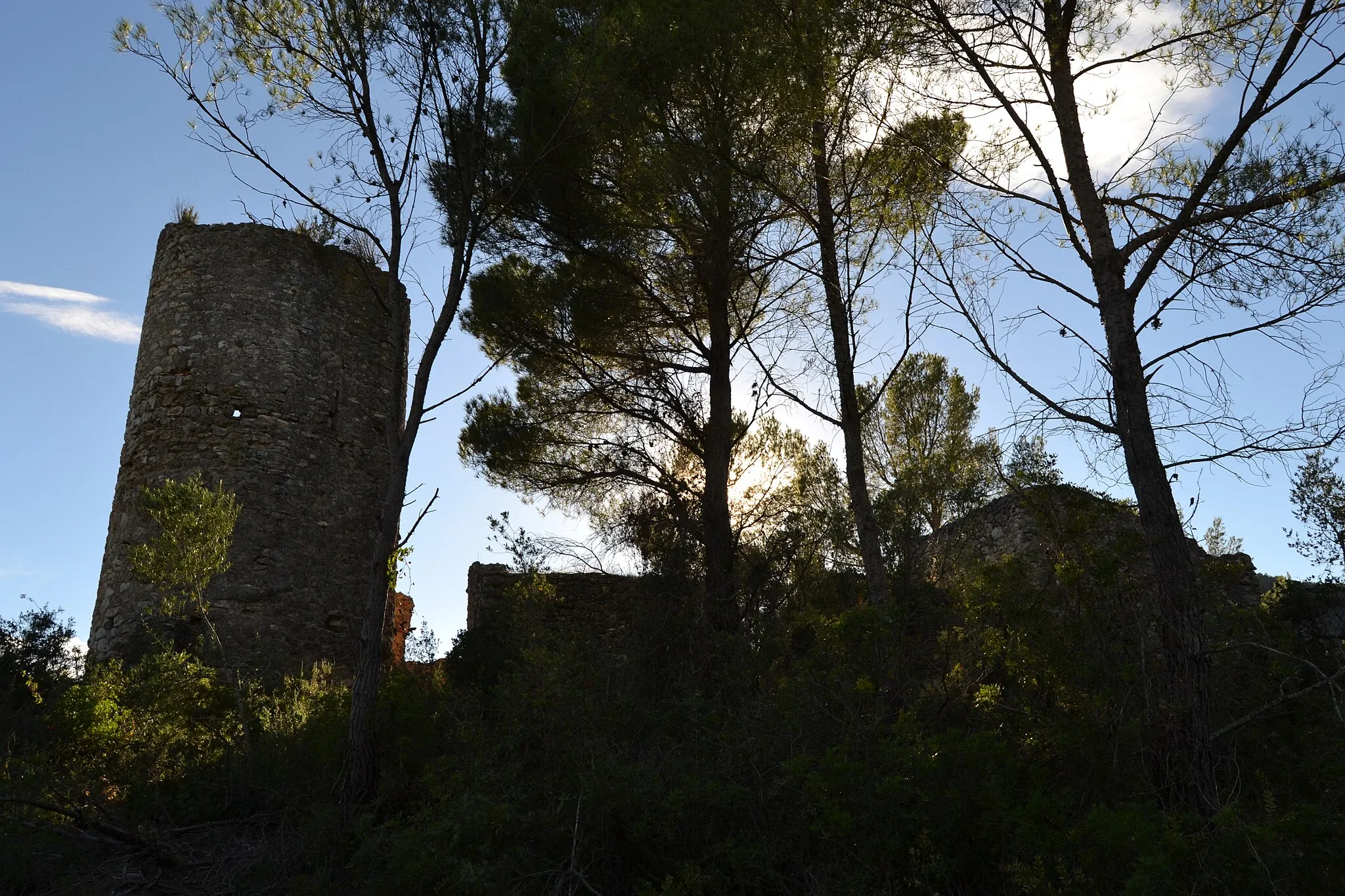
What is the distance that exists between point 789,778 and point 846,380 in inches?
132

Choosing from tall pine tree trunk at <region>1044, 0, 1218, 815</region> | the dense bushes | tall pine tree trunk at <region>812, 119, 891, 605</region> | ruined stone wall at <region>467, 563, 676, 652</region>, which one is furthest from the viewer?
ruined stone wall at <region>467, 563, 676, 652</region>

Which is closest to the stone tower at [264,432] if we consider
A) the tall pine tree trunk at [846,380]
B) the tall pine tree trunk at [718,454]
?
the tall pine tree trunk at [718,454]

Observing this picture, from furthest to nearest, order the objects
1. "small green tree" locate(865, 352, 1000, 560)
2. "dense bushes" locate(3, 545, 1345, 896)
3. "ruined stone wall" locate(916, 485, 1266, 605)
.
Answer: "small green tree" locate(865, 352, 1000, 560) < "ruined stone wall" locate(916, 485, 1266, 605) < "dense bushes" locate(3, 545, 1345, 896)

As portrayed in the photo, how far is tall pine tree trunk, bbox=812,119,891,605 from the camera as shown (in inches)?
243

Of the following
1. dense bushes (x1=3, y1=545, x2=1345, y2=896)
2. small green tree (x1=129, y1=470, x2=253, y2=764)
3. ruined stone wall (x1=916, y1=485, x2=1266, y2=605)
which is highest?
small green tree (x1=129, y1=470, x2=253, y2=764)

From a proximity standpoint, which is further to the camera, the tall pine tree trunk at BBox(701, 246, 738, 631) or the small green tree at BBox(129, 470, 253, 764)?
the tall pine tree trunk at BBox(701, 246, 738, 631)

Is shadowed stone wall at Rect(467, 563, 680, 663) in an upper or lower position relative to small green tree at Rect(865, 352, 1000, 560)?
lower

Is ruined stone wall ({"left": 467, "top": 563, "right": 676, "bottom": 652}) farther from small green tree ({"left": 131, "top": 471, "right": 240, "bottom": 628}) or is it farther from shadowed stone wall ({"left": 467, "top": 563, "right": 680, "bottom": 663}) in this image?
small green tree ({"left": 131, "top": 471, "right": 240, "bottom": 628})

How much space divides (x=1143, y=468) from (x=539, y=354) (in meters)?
5.65

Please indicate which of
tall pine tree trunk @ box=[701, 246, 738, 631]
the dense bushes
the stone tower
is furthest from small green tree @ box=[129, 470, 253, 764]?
tall pine tree trunk @ box=[701, 246, 738, 631]

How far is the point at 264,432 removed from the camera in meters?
8.73

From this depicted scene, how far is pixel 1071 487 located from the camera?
Result: 4.97m

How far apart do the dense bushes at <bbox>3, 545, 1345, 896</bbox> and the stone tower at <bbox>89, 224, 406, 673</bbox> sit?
256 centimetres

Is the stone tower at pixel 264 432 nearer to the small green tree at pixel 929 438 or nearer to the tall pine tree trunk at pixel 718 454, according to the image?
the tall pine tree trunk at pixel 718 454
